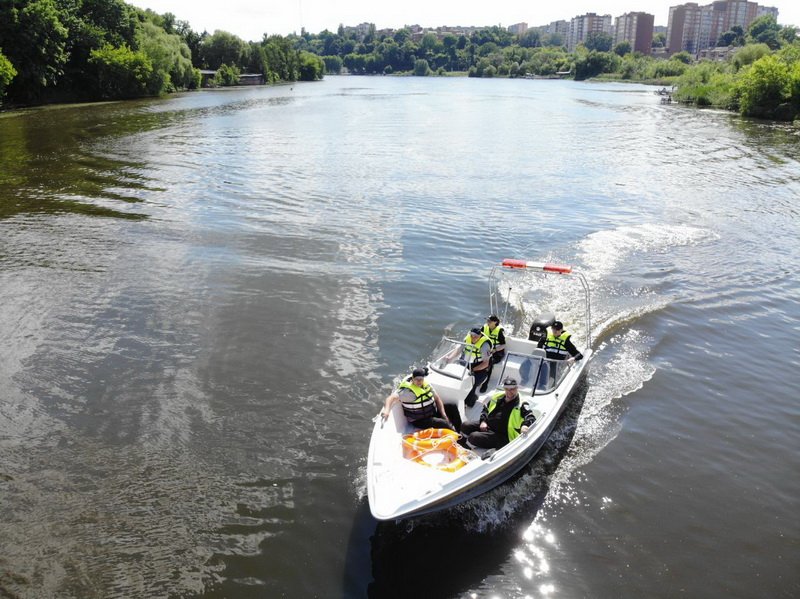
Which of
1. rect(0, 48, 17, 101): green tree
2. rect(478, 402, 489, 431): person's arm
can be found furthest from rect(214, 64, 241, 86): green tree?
rect(478, 402, 489, 431): person's arm

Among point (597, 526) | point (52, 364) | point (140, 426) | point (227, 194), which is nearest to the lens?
point (597, 526)

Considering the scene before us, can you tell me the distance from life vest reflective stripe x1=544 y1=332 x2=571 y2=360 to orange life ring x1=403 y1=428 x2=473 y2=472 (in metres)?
3.63

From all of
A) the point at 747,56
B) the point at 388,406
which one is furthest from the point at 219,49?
the point at 388,406

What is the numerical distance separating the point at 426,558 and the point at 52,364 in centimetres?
917

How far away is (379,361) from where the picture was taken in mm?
13438

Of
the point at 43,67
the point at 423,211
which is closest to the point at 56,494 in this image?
the point at 423,211

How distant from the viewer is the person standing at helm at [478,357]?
1168cm

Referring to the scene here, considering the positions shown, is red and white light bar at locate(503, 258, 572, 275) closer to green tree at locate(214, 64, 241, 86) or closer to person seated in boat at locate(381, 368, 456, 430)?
person seated in boat at locate(381, 368, 456, 430)

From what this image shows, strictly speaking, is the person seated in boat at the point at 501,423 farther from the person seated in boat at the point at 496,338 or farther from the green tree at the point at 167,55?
the green tree at the point at 167,55

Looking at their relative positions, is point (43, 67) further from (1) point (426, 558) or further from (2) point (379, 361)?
(1) point (426, 558)

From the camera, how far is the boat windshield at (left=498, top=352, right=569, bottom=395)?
11570mm

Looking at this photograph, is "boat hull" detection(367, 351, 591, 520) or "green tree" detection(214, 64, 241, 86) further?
"green tree" detection(214, 64, 241, 86)

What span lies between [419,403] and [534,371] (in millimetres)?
2929

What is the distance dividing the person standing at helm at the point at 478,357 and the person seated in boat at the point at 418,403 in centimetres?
156
